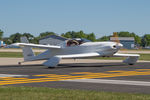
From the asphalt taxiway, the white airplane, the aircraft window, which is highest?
the aircraft window

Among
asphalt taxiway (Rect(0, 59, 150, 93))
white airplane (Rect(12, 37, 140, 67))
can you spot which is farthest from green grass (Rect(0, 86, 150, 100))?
white airplane (Rect(12, 37, 140, 67))

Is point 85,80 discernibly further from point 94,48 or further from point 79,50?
point 79,50

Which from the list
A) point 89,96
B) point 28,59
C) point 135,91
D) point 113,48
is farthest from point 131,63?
point 89,96

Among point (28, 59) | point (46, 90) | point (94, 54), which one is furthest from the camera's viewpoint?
point (28, 59)

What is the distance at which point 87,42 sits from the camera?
1057 inches

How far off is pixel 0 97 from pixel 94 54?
1610cm

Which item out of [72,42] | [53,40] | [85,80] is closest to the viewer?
[85,80]

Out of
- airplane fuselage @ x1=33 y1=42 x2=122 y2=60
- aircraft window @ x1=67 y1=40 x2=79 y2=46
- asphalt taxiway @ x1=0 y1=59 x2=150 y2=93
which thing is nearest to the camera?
asphalt taxiway @ x1=0 y1=59 x2=150 y2=93

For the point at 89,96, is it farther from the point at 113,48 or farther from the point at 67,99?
the point at 113,48

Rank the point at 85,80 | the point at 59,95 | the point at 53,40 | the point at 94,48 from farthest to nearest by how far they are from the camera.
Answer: the point at 53,40
the point at 94,48
the point at 85,80
the point at 59,95

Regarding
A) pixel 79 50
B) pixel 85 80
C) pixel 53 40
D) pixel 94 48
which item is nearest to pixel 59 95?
pixel 85 80

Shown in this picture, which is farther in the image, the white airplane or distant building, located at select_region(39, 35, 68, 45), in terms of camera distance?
distant building, located at select_region(39, 35, 68, 45)

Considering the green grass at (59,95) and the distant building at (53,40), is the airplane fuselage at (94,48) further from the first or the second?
the distant building at (53,40)

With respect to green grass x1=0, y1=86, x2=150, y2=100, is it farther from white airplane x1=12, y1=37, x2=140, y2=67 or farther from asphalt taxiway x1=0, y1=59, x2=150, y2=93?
white airplane x1=12, y1=37, x2=140, y2=67
